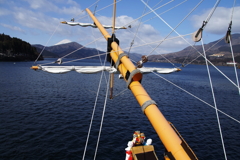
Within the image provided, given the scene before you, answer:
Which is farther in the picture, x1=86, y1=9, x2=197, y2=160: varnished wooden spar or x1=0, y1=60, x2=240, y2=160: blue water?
x1=0, y1=60, x2=240, y2=160: blue water

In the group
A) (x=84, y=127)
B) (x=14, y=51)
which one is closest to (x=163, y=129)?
(x=84, y=127)

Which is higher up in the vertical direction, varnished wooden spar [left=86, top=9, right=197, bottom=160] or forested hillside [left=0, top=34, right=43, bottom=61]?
forested hillside [left=0, top=34, right=43, bottom=61]

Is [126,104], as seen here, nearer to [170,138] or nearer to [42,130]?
[42,130]

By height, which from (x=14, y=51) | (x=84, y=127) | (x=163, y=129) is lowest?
(x=84, y=127)

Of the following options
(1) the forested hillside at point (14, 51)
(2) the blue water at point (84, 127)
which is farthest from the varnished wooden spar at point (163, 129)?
(1) the forested hillside at point (14, 51)

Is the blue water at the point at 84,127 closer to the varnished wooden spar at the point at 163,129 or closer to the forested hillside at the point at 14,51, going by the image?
the varnished wooden spar at the point at 163,129

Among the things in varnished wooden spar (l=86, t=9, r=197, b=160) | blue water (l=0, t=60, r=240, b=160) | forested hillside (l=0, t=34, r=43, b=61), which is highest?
forested hillside (l=0, t=34, r=43, b=61)

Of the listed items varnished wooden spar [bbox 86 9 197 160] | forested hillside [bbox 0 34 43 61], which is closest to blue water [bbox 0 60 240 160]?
varnished wooden spar [bbox 86 9 197 160]

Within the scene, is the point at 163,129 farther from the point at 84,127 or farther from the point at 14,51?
the point at 14,51

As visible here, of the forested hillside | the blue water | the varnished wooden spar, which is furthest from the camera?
the forested hillside

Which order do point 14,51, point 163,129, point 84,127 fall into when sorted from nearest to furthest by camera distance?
1. point 163,129
2. point 84,127
3. point 14,51

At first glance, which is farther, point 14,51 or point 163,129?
point 14,51

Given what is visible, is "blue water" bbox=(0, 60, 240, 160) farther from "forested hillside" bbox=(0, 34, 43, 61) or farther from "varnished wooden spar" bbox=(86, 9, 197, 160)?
"forested hillside" bbox=(0, 34, 43, 61)

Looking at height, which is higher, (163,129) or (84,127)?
(163,129)
